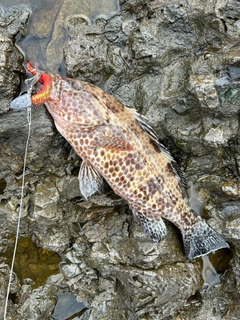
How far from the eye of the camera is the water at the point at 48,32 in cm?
461

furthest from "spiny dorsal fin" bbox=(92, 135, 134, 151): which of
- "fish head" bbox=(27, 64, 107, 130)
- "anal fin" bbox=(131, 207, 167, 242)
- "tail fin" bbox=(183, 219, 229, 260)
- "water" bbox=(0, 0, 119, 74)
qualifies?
"tail fin" bbox=(183, 219, 229, 260)

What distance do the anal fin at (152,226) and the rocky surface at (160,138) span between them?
0.15 meters

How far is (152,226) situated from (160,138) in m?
1.26

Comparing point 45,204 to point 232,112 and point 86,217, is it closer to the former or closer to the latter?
point 86,217

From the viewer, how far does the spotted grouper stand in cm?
426

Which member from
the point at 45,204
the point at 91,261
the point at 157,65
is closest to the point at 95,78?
the point at 157,65

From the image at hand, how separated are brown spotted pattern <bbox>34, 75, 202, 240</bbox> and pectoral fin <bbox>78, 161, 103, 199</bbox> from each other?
0.30 feet

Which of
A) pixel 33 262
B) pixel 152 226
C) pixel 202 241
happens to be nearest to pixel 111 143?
pixel 152 226

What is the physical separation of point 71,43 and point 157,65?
3.99 ft

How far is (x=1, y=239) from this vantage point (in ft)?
16.6

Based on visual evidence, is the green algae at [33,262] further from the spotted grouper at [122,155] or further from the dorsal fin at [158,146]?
the dorsal fin at [158,146]

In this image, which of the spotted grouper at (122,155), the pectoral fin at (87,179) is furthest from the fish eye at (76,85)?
the pectoral fin at (87,179)

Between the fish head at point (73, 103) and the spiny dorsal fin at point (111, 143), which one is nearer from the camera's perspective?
the fish head at point (73, 103)

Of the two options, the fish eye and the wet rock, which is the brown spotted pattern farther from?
the wet rock
